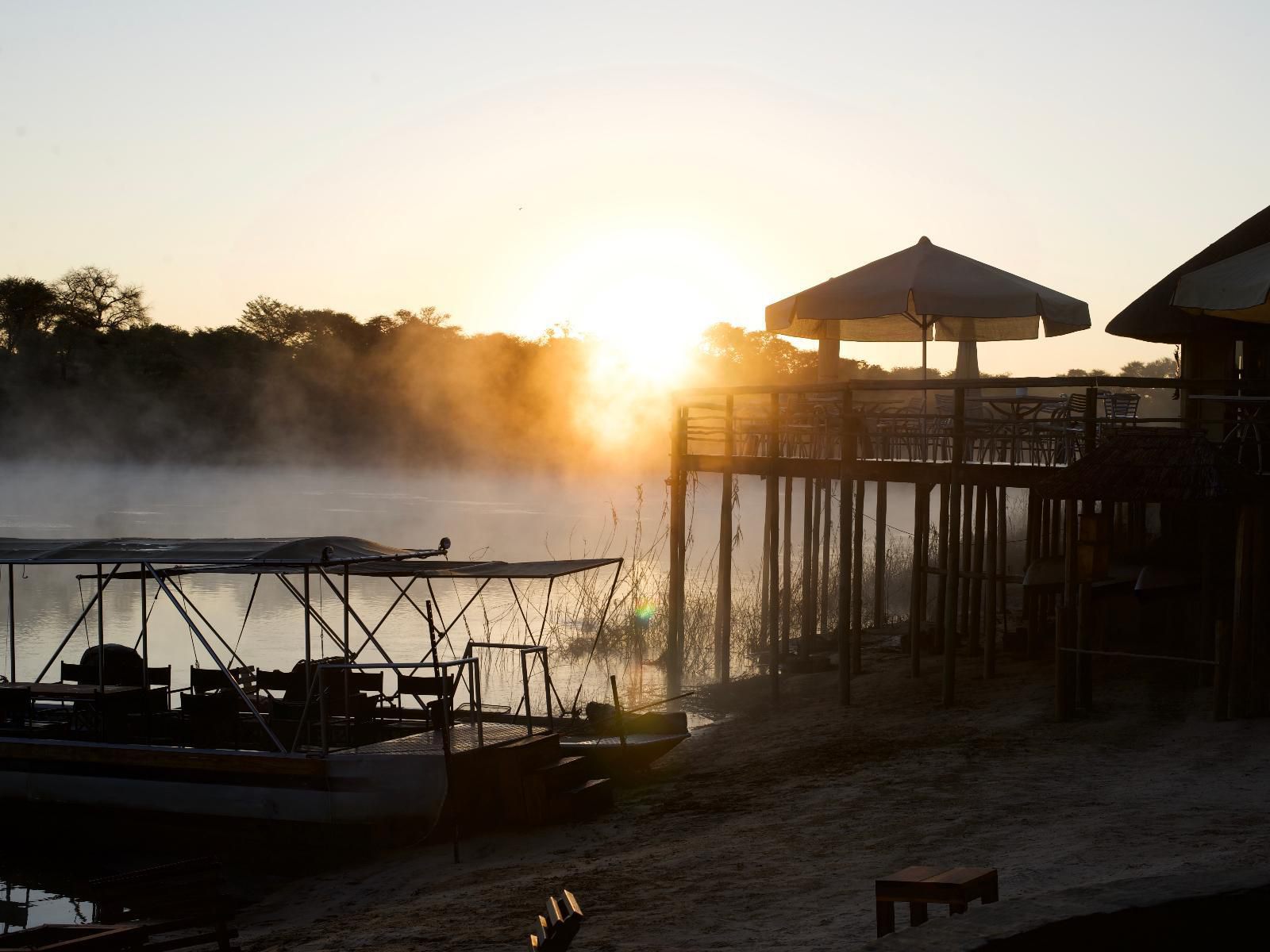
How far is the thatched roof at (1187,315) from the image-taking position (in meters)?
13.8

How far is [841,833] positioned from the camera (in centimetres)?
911

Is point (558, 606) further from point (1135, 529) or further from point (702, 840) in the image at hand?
point (702, 840)

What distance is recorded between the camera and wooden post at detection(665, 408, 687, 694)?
17.0 m

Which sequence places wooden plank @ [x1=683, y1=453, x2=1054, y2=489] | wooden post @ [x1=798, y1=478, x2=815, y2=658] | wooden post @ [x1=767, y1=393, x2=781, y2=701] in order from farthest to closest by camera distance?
wooden post @ [x1=798, y1=478, x2=815, y2=658] < wooden post @ [x1=767, y1=393, x2=781, y2=701] < wooden plank @ [x1=683, y1=453, x2=1054, y2=489]

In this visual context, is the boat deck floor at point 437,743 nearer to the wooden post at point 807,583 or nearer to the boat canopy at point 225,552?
the boat canopy at point 225,552

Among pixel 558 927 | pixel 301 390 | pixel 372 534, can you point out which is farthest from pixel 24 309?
pixel 558 927

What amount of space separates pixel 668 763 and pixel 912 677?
3.19 m

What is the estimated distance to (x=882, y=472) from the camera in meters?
14.5

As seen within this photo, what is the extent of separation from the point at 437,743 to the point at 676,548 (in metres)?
6.47

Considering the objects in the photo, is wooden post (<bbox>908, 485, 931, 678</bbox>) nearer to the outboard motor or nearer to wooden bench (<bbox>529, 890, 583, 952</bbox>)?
wooden bench (<bbox>529, 890, 583, 952</bbox>)

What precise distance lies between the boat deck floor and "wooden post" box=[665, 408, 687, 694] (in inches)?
196

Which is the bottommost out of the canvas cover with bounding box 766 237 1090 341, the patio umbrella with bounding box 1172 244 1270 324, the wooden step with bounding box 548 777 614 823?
the wooden step with bounding box 548 777 614 823

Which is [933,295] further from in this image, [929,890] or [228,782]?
[929,890]

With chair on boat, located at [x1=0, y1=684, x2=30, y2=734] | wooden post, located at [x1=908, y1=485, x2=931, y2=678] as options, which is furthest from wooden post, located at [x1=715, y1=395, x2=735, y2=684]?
chair on boat, located at [x1=0, y1=684, x2=30, y2=734]
